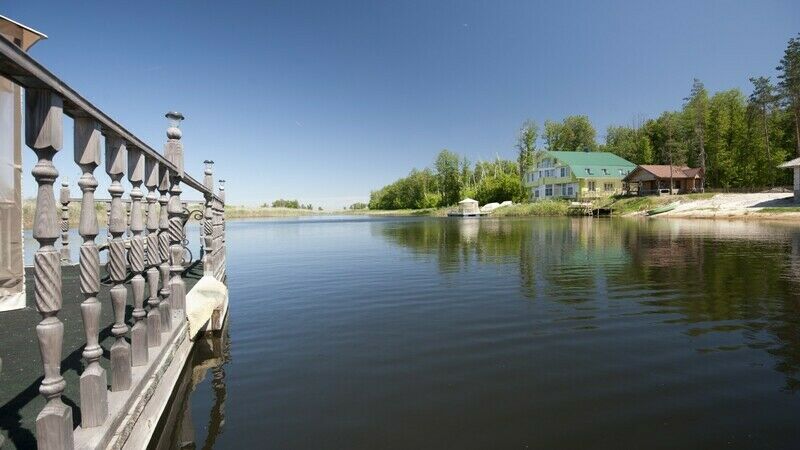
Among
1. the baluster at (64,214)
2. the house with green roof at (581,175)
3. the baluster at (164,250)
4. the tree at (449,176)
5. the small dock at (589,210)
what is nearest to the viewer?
the baluster at (164,250)

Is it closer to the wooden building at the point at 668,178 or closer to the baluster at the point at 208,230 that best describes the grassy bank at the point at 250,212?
the wooden building at the point at 668,178

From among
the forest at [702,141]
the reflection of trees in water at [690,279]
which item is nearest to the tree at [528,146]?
the forest at [702,141]

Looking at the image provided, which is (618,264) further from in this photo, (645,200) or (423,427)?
(645,200)

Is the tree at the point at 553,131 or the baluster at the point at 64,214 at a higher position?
the tree at the point at 553,131

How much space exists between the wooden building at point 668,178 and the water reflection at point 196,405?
213ft

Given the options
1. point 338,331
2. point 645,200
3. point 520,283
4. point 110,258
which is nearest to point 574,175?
point 645,200

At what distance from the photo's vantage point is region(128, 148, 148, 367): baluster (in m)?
3.48

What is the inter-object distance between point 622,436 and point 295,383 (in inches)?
143

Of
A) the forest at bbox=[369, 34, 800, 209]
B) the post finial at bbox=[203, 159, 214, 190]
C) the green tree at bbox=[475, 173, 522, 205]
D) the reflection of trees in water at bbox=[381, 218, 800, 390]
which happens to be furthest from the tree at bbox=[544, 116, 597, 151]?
the post finial at bbox=[203, 159, 214, 190]

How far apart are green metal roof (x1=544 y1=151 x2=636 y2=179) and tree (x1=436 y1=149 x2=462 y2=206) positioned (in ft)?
102

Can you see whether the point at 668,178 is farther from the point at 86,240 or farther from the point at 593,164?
the point at 86,240

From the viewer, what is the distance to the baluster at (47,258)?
2117 mm

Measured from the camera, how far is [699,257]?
1630 cm

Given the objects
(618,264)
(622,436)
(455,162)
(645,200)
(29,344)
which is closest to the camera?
(622,436)
